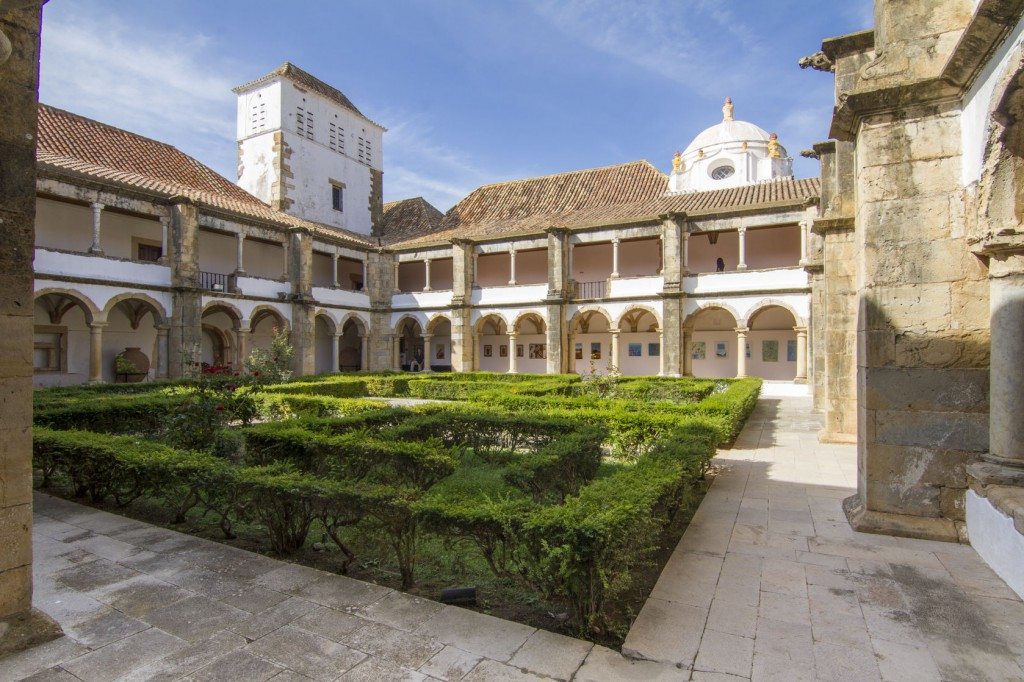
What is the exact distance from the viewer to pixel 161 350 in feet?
56.9

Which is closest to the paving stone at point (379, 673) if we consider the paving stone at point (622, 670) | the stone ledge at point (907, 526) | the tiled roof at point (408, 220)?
the paving stone at point (622, 670)

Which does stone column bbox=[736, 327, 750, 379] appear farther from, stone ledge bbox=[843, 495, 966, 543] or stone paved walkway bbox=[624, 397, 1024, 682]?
stone ledge bbox=[843, 495, 966, 543]

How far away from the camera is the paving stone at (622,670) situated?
2544 mm

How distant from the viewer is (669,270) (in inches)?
790

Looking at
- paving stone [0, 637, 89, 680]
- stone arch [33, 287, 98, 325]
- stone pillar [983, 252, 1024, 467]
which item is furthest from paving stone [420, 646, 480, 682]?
stone arch [33, 287, 98, 325]

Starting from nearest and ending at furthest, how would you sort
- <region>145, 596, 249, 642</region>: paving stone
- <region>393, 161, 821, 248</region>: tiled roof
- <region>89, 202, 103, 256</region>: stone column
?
<region>145, 596, 249, 642</region>: paving stone < <region>89, 202, 103, 256</region>: stone column < <region>393, 161, 821, 248</region>: tiled roof

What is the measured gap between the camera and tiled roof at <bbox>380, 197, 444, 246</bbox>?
91.6ft

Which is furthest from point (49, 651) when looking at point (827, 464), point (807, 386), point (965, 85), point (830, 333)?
point (807, 386)

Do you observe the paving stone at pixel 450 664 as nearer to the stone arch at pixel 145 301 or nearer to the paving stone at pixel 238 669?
the paving stone at pixel 238 669

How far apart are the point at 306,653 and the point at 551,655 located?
4.04 feet

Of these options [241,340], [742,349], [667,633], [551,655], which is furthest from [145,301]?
[742,349]

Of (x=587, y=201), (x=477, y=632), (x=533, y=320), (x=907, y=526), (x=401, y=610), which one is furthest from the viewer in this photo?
(x=533, y=320)

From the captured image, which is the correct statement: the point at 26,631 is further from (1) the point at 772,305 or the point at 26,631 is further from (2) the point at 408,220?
(2) the point at 408,220

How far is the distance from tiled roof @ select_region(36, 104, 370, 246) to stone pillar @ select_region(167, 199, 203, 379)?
2.47ft
